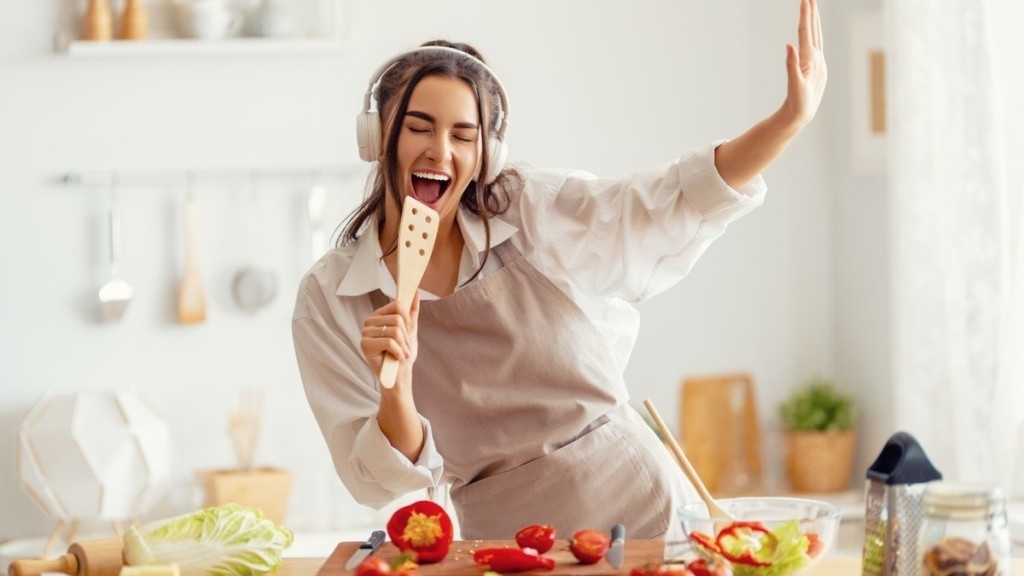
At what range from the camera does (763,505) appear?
1380 millimetres

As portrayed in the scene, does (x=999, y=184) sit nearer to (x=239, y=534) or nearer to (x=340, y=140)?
(x=340, y=140)

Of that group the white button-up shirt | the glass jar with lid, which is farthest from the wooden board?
the glass jar with lid

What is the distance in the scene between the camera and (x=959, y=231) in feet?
9.82

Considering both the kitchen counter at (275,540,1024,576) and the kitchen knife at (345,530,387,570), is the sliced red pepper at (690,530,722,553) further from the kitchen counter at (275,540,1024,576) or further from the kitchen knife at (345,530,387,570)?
the kitchen knife at (345,530,387,570)

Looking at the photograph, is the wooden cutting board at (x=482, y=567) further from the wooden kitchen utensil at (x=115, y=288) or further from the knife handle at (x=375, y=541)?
the wooden kitchen utensil at (x=115, y=288)

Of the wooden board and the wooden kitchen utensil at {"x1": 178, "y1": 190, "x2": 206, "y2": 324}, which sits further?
the wooden board

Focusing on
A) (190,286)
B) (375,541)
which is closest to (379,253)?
(375,541)

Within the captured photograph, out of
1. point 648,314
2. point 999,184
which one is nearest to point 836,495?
point 648,314

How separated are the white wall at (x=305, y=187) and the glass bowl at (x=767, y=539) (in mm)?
2249

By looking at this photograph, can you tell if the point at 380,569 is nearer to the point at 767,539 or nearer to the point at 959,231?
the point at 767,539

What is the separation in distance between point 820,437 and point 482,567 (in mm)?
2358

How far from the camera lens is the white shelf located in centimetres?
329

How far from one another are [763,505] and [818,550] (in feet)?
0.37

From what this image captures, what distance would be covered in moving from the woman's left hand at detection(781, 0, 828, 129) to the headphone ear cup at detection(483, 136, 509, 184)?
1.33 feet
